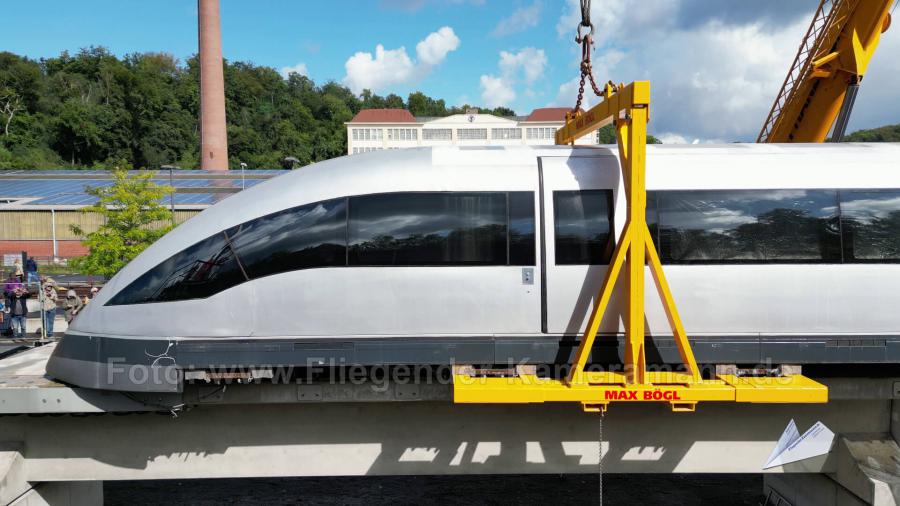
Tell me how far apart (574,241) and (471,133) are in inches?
3824

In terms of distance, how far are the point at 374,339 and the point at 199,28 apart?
6093 centimetres

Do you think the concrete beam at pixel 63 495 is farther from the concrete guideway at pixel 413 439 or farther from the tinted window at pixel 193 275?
the tinted window at pixel 193 275

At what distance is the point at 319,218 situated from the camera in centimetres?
575

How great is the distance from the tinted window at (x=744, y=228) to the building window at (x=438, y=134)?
3826 inches

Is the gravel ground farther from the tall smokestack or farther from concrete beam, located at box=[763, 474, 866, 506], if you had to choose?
the tall smokestack

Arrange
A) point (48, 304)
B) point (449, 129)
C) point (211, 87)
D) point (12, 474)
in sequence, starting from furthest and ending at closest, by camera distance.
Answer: point (449, 129) < point (211, 87) < point (48, 304) < point (12, 474)

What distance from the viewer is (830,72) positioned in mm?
9211

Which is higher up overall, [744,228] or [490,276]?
[744,228]

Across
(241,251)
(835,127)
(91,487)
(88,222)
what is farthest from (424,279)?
(88,222)

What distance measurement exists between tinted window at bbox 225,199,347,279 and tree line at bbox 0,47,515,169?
273 ft

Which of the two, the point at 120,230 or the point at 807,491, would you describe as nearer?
the point at 807,491

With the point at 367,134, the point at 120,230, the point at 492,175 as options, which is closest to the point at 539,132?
the point at 367,134

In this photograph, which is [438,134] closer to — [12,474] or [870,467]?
[12,474]

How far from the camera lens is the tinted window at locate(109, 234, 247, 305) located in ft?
18.7
